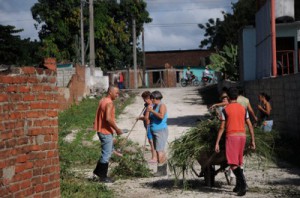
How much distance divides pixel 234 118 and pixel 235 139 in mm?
326

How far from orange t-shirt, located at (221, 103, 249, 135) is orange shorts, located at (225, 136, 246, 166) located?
0.40 ft

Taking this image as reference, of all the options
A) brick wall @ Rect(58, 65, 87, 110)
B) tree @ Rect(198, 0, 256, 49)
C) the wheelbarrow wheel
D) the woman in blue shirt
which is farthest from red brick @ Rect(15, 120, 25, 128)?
tree @ Rect(198, 0, 256, 49)

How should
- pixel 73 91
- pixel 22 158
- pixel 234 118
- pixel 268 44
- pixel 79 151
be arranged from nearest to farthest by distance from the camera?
pixel 22 158 → pixel 234 118 → pixel 79 151 → pixel 268 44 → pixel 73 91

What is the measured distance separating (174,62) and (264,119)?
198ft

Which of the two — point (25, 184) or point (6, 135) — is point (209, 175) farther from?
point (6, 135)

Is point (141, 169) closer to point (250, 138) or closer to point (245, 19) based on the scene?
point (250, 138)

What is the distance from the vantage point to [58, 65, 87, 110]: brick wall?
24125mm

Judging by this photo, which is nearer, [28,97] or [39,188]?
[28,97]

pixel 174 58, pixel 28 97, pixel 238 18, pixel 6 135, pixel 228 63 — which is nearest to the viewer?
pixel 6 135

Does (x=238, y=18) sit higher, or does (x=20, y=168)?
(x=238, y=18)

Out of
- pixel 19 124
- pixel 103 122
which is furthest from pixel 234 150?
pixel 19 124

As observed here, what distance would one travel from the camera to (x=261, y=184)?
32.7ft

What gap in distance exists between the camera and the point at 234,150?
8758mm

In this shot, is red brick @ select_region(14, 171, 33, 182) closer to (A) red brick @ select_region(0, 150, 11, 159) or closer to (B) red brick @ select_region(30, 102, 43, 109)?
(A) red brick @ select_region(0, 150, 11, 159)
